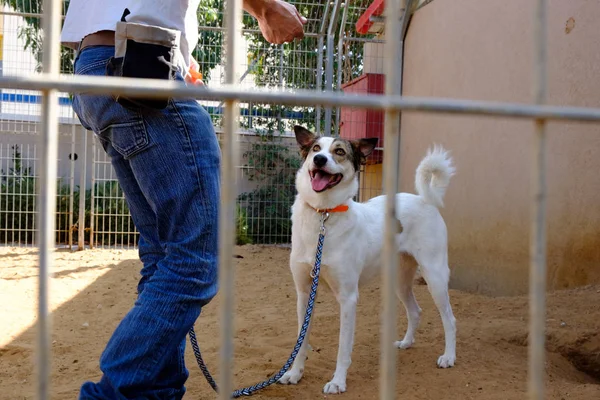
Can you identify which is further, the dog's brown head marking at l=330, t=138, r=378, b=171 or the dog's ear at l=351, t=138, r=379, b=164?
the dog's ear at l=351, t=138, r=379, b=164

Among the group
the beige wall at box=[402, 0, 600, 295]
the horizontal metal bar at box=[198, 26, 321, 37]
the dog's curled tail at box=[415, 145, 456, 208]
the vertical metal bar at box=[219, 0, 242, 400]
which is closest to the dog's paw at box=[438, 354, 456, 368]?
the dog's curled tail at box=[415, 145, 456, 208]

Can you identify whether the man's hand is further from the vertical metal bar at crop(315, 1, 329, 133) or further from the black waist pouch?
the vertical metal bar at crop(315, 1, 329, 133)

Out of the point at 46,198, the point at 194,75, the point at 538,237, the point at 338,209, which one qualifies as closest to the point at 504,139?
the point at 338,209

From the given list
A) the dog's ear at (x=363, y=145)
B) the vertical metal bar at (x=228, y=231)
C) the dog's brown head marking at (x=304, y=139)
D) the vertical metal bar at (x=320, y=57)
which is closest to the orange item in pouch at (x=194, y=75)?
the vertical metal bar at (x=228, y=231)

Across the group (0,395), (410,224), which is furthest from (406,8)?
(0,395)

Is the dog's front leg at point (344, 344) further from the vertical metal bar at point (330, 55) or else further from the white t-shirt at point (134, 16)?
the vertical metal bar at point (330, 55)

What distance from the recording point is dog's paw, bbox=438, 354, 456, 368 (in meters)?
3.93

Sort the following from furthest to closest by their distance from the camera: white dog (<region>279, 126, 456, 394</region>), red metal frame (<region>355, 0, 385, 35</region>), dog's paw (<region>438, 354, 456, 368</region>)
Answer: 1. red metal frame (<region>355, 0, 385, 35</region>)
2. dog's paw (<region>438, 354, 456, 368</region>)
3. white dog (<region>279, 126, 456, 394</region>)

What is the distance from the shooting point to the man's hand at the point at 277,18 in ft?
7.92

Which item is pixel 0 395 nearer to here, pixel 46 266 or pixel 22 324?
pixel 22 324

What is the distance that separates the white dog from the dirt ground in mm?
218

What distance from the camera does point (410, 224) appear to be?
4348 mm

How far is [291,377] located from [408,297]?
1.29 meters

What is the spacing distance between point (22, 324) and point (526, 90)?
15.3 feet
